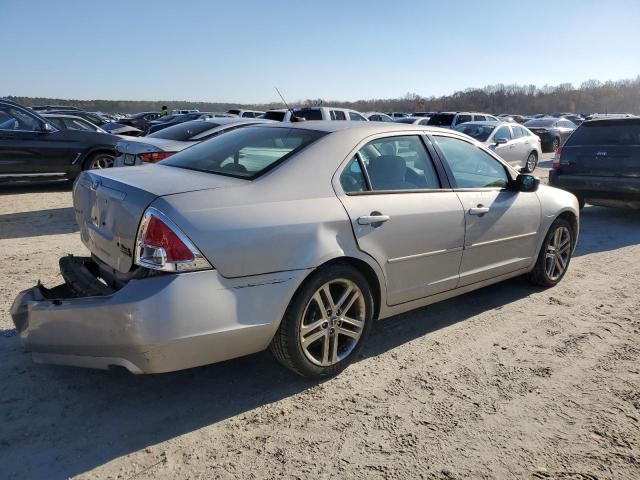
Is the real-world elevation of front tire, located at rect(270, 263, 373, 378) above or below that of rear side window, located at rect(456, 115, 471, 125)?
below

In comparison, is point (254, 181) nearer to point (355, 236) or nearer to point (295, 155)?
point (295, 155)

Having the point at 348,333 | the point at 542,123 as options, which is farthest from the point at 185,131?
the point at 542,123

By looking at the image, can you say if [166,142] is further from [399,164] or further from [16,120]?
[399,164]

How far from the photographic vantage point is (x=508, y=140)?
15.0 metres

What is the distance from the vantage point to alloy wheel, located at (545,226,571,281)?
505 cm

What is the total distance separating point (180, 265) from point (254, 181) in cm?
72

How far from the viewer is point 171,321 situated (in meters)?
2.56

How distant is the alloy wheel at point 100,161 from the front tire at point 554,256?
8.23 m

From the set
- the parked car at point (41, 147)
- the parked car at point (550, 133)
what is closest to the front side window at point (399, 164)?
the parked car at point (41, 147)

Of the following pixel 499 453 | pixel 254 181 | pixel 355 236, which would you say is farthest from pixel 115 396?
pixel 499 453

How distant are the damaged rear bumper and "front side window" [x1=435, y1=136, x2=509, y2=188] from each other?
179cm

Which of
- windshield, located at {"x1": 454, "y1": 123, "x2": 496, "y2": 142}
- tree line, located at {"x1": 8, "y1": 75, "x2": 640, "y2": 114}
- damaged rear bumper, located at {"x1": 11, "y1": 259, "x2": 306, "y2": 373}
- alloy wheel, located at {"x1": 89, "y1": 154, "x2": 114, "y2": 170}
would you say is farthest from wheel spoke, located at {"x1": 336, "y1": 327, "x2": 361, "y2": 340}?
tree line, located at {"x1": 8, "y1": 75, "x2": 640, "y2": 114}

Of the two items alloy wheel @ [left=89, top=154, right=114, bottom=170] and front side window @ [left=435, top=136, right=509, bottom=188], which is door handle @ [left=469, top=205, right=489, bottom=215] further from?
alloy wheel @ [left=89, top=154, right=114, bottom=170]

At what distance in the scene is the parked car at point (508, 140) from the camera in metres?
14.6
